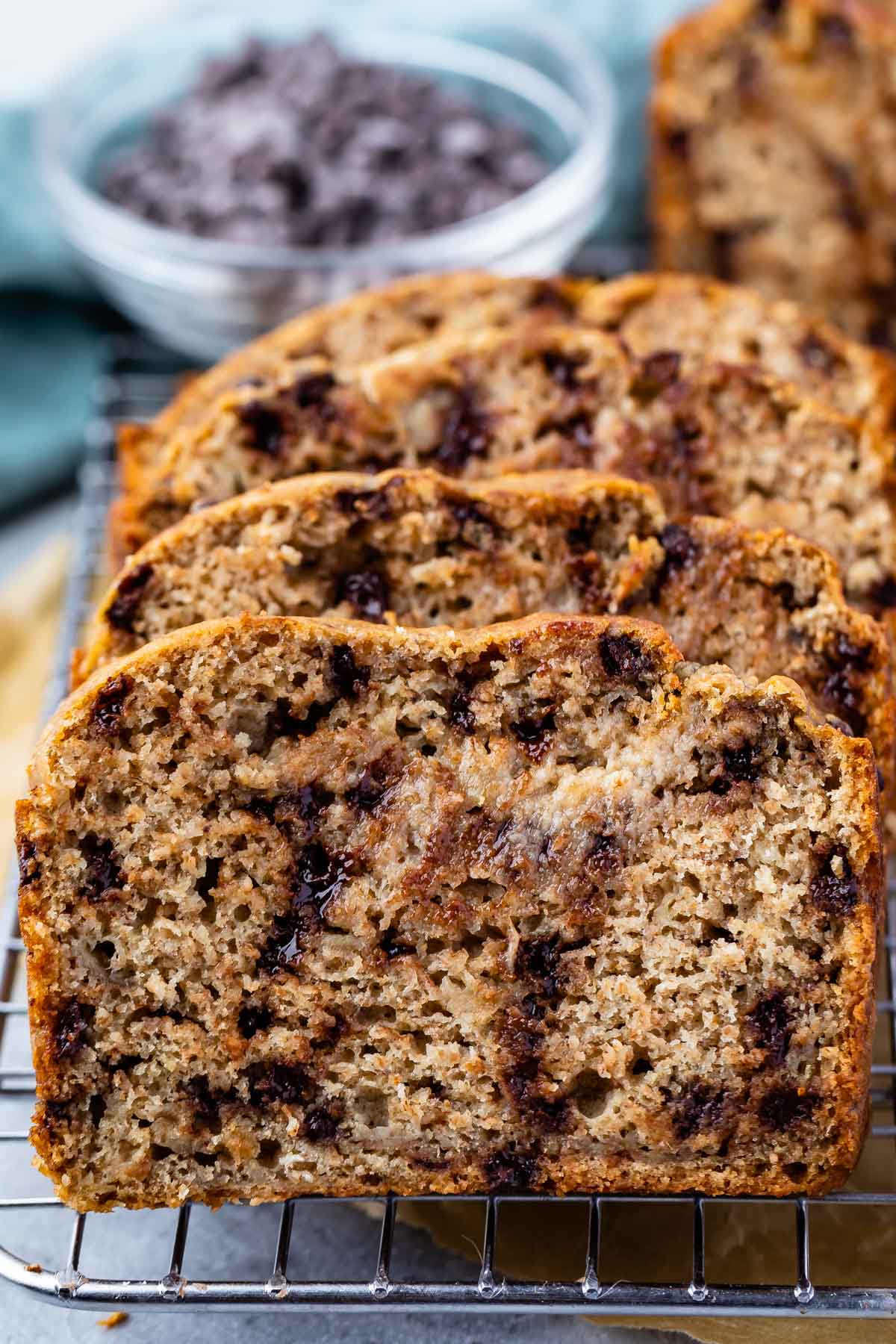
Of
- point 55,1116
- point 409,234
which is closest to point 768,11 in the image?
point 409,234

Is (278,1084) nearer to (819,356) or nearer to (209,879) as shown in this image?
(209,879)

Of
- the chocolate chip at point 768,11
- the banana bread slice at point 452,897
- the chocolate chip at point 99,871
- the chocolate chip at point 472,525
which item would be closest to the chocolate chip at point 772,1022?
the banana bread slice at point 452,897

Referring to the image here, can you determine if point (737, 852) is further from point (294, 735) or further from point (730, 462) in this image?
point (730, 462)

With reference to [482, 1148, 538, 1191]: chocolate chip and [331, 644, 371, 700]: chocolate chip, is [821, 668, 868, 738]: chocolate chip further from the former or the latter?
[482, 1148, 538, 1191]: chocolate chip

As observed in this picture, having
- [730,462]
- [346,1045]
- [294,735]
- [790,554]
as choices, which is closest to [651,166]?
[730,462]

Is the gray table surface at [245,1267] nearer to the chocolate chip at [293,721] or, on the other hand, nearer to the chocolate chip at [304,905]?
the chocolate chip at [304,905]

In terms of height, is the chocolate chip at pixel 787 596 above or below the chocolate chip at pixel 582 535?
below
